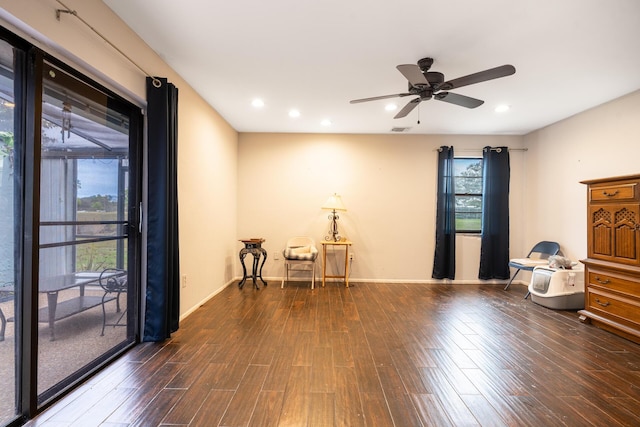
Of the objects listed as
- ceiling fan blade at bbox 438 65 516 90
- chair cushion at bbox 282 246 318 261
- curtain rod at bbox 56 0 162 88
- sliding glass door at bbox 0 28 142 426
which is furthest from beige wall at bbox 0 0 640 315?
ceiling fan blade at bbox 438 65 516 90

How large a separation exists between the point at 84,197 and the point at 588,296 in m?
4.89

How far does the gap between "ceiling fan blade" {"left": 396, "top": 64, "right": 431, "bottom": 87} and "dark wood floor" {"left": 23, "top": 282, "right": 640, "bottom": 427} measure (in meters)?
2.29

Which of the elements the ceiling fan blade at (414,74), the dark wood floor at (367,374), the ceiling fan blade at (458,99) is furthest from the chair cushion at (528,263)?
the ceiling fan blade at (414,74)

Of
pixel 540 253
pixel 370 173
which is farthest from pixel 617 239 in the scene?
pixel 370 173

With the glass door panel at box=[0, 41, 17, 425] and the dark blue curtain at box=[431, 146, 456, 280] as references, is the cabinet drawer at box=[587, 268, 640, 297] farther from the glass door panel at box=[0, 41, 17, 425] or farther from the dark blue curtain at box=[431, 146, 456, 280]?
the glass door panel at box=[0, 41, 17, 425]

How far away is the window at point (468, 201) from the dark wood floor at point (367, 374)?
6.22 ft

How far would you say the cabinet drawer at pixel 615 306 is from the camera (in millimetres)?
2734

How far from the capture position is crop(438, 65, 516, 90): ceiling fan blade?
213cm

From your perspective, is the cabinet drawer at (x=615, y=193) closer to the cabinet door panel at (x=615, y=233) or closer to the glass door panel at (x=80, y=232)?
the cabinet door panel at (x=615, y=233)

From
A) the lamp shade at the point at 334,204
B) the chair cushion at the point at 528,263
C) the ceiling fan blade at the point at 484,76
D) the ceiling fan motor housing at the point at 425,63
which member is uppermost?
the ceiling fan motor housing at the point at 425,63

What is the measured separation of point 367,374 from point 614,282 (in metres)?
2.79

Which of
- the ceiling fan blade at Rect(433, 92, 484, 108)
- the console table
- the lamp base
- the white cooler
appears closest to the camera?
the ceiling fan blade at Rect(433, 92, 484, 108)

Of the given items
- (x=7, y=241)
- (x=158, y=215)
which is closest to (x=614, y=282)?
(x=158, y=215)

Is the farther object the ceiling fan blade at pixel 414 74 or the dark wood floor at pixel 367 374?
the ceiling fan blade at pixel 414 74
